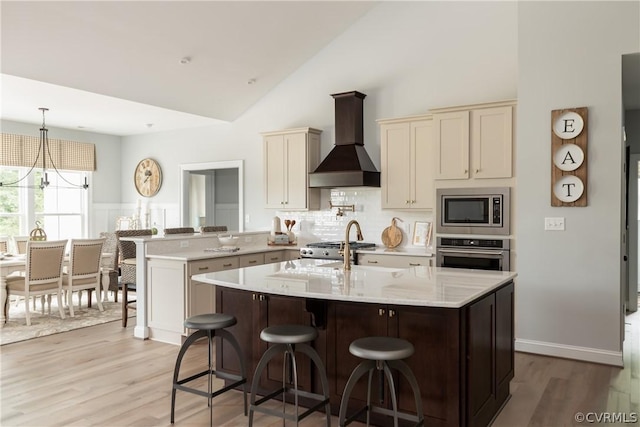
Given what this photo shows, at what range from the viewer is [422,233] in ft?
19.7

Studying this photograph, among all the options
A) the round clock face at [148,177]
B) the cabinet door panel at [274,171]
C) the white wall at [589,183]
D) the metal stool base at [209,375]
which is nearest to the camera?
the metal stool base at [209,375]

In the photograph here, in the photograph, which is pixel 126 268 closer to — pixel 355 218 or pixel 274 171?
pixel 274 171

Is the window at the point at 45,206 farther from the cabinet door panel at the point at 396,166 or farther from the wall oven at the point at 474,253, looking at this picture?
the wall oven at the point at 474,253

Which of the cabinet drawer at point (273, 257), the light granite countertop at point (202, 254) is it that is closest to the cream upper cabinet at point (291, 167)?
the cabinet drawer at point (273, 257)

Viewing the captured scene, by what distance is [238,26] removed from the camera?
558cm

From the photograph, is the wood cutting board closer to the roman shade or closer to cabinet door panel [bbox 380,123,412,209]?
cabinet door panel [bbox 380,123,412,209]

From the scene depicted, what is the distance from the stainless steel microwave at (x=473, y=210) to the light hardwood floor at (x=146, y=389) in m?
1.27

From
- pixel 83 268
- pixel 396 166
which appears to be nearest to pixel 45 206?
pixel 83 268

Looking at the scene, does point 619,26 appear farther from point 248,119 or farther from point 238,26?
point 248,119

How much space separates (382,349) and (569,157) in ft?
9.66

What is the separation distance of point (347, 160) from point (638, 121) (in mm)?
3772

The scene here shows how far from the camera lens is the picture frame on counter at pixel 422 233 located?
595 cm

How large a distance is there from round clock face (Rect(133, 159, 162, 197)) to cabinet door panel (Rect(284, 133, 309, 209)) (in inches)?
131

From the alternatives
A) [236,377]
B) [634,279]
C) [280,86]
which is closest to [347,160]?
[280,86]
